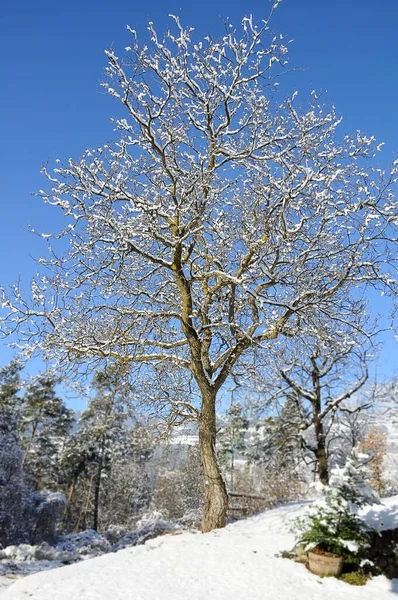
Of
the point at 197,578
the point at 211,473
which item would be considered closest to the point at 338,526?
the point at 197,578

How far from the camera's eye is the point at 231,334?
9383mm

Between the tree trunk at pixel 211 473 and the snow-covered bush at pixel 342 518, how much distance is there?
2017mm

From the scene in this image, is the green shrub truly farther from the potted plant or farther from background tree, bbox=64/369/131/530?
background tree, bbox=64/369/131/530

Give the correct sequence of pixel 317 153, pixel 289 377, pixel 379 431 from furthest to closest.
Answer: pixel 379 431 < pixel 289 377 < pixel 317 153

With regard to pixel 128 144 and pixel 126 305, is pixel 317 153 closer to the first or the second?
pixel 128 144

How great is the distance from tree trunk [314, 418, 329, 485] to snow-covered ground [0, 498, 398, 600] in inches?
264

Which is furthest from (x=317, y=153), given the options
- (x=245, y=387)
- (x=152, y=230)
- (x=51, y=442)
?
(x=51, y=442)

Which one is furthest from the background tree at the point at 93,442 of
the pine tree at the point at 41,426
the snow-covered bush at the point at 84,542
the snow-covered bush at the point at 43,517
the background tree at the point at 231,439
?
the background tree at the point at 231,439

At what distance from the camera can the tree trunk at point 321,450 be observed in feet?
47.8

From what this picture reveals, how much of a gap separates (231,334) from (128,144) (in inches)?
179

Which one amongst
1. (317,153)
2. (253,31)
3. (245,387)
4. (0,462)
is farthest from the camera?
(0,462)

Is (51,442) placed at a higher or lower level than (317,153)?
lower

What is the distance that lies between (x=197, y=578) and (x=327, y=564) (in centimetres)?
216

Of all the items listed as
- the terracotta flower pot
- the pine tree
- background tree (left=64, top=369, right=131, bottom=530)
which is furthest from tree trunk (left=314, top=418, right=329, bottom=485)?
the pine tree
